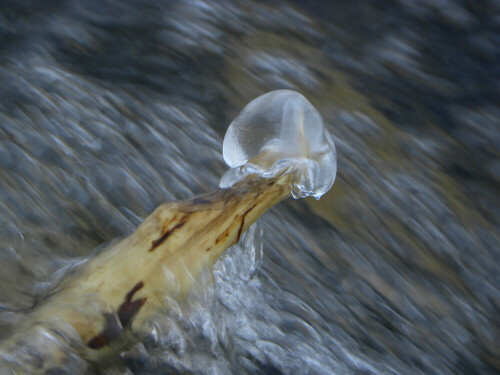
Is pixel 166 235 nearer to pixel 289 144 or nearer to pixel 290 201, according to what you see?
pixel 289 144

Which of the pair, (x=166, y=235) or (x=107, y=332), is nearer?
(x=107, y=332)

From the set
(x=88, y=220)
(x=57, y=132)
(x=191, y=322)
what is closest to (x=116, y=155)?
(x=57, y=132)

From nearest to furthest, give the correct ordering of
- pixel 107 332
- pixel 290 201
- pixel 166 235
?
pixel 107 332 < pixel 166 235 < pixel 290 201

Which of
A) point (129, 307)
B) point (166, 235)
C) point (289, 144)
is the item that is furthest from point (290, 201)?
point (129, 307)

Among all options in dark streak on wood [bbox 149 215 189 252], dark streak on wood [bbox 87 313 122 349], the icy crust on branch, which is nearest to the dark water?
dark streak on wood [bbox 87 313 122 349]

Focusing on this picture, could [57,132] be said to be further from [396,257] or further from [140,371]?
[396,257]

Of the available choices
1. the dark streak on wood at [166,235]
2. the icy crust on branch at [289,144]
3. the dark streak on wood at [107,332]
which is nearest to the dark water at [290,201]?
the dark streak on wood at [107,332]
